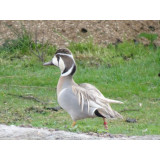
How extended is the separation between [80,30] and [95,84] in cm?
416

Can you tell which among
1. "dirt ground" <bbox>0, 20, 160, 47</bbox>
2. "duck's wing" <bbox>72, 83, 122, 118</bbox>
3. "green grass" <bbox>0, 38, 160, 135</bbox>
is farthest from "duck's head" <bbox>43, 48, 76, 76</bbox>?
"dirt ground" <bbox>0, 20, 160, 47</bbox>

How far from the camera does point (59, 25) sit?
55.4 ft

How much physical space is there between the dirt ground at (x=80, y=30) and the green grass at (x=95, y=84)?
596 mm

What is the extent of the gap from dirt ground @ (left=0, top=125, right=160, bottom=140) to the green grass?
29 centimetres

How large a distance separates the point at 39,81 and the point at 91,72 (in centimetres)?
168

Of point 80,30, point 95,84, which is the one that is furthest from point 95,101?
point 80,30

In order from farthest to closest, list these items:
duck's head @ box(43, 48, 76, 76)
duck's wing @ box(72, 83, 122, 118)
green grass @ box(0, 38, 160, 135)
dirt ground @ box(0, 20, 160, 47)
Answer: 1. dirt ground @ box(0, 20, 160, 47)
2. green grass @ box(0, 38, 160, 135)
3. duck's head @ box(43, 48, 76, 76)
4. duck's wing @ box(72, 83, 122, 118)

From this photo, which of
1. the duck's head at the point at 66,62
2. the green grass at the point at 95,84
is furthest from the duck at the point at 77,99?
the green grass at the point at 95,84

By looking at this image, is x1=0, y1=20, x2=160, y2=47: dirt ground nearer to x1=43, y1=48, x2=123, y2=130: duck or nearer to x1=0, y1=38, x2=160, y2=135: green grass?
x1=0, y1=38, x2=160, y2=135: green grass

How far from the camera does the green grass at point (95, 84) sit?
946cm

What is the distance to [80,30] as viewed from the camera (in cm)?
1670

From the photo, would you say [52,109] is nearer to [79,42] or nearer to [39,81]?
[39,81]

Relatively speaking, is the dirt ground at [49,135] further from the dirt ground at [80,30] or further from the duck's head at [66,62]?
the dirt ground at [80,30]

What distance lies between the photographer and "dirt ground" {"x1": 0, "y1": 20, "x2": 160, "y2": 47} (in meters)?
16.4
